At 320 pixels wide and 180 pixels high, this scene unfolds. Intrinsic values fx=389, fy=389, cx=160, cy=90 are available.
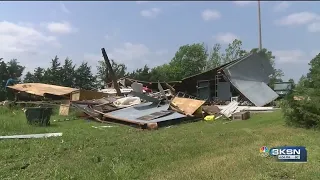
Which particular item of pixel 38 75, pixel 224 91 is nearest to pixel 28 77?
pixel 38 75

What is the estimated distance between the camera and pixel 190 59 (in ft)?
190

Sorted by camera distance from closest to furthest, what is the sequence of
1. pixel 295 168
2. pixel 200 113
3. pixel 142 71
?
1. pixel 295 168
2. pixel 200 113
3. pixel 142 71

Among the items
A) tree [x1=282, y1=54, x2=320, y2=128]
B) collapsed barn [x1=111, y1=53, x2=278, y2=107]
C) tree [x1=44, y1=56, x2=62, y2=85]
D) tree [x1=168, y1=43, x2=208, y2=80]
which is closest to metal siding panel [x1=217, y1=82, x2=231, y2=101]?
collapsed barn [x1=111, y1=53, x2=278, y2=107]

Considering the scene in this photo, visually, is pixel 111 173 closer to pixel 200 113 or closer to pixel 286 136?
pixel 286 136

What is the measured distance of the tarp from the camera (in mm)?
25047

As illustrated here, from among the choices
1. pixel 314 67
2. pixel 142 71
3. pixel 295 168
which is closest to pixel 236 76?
pixel 314 67

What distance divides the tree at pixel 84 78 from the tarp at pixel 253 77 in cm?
2295

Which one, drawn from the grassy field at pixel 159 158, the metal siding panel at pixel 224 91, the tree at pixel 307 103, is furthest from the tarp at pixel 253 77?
the grassy field at pixel 159 158

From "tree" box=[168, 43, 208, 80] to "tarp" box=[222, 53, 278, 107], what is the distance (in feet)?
91.6

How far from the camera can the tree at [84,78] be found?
151ft

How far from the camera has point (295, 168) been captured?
6062 millimetres

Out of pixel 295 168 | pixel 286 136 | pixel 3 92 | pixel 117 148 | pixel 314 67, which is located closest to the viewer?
pixel 295 168

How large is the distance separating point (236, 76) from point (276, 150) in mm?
20774

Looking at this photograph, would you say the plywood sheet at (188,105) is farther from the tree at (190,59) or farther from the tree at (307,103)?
the tree at (190,59)
